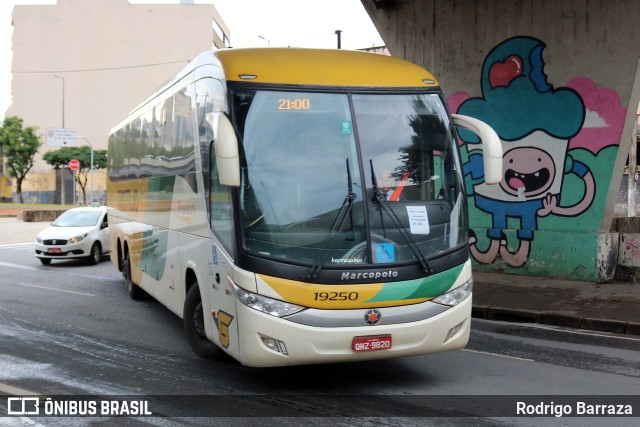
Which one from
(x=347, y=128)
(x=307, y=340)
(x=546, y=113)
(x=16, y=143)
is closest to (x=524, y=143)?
(x=546, y=113)

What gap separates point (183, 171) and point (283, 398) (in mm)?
3097

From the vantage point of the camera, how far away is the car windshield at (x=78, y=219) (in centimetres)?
1915

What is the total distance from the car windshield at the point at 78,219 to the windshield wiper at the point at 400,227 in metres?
14.8

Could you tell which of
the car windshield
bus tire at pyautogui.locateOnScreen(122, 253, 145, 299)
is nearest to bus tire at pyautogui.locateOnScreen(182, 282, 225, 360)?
bus tire at pyautogui.locateOnScreen(122, 253, 145, 299)

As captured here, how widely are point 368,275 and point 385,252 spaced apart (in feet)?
0.95

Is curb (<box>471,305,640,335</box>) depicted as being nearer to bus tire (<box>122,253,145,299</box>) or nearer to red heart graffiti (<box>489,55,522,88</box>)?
red heart graffiti (<box>489,55,522,88</box>)

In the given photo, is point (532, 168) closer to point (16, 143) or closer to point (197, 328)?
point (197, 328)

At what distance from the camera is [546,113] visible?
13.2 metres

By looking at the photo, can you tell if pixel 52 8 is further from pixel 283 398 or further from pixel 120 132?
pixel 283 398

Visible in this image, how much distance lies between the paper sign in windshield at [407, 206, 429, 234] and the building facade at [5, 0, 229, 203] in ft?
219

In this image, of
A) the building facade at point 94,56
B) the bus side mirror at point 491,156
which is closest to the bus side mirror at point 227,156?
the bus side mirror at point 491,156

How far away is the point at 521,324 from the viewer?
9.91 meters

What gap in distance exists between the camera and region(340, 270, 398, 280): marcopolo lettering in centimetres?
573

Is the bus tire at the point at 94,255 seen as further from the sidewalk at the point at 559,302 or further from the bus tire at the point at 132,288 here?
the sidewalk at the point at 559,302
